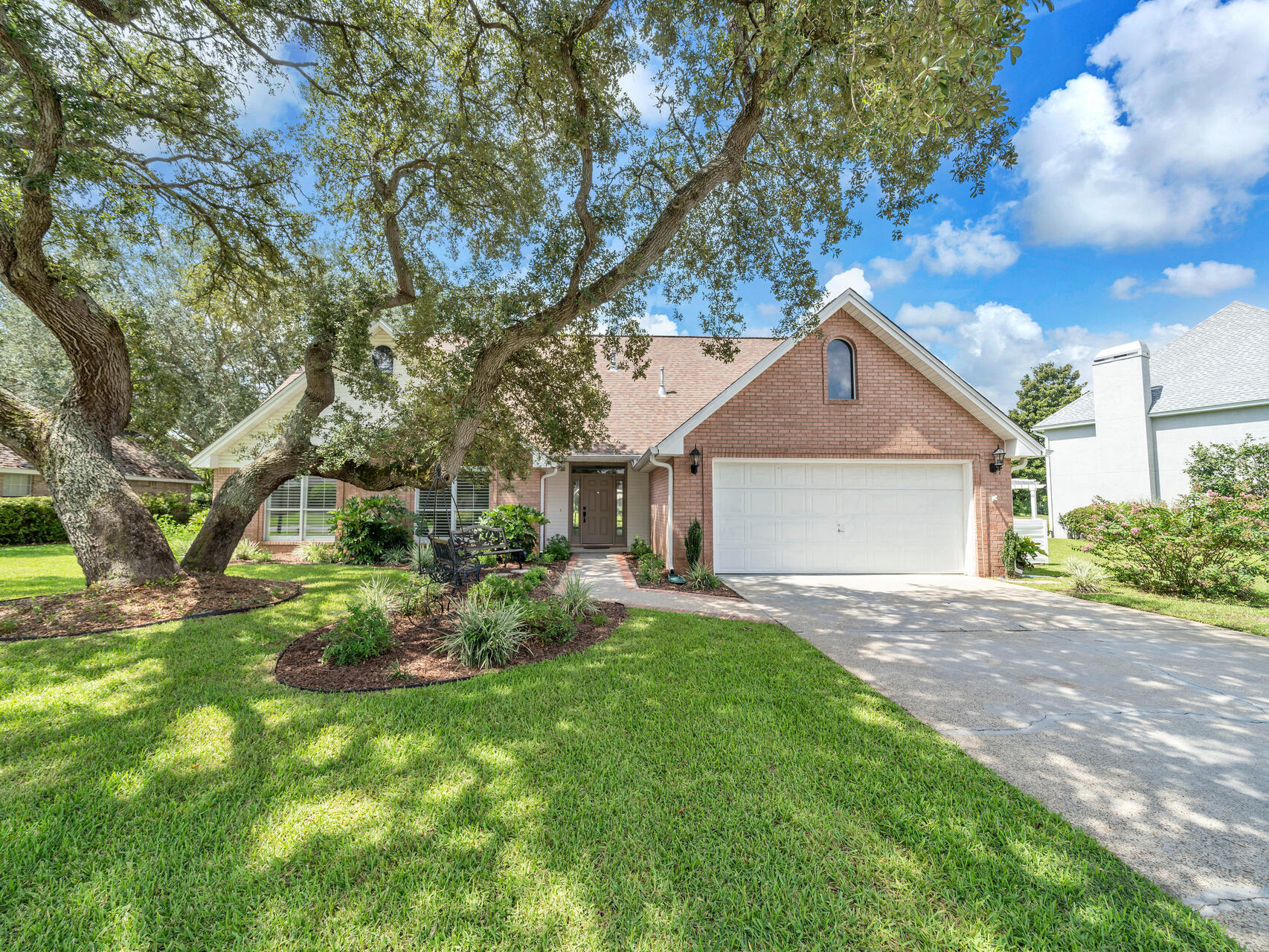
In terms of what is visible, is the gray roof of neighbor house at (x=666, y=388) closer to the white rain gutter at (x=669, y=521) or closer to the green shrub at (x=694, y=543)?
the white rain gutter at (x=669, y=521)

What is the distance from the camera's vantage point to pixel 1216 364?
57.4ft

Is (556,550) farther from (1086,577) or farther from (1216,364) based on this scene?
(1216,364)

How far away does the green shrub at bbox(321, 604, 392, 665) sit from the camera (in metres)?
4.89

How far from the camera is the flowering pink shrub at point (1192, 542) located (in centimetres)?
789

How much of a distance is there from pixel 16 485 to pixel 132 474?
12.5 feet

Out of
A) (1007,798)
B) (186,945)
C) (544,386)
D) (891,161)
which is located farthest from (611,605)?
(891,161)

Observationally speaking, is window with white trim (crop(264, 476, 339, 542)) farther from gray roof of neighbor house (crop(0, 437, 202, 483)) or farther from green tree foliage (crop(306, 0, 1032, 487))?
gray roof of neighbor house (crop(0, 437, 202, 483))

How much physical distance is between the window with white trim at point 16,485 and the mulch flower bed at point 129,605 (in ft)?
57.9

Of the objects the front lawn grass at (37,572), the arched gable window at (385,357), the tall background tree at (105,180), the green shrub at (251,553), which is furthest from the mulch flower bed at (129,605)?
the arched gable window at (385,357)

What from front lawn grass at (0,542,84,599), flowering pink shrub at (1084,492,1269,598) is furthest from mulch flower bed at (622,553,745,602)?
front lawn grass at (0,542,84,599)

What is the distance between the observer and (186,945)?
1.90 meters

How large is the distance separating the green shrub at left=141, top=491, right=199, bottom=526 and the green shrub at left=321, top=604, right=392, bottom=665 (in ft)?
58.4

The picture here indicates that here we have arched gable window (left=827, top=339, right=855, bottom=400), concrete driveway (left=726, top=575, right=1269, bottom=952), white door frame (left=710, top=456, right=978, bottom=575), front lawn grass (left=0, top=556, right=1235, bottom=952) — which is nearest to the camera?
front lawn grass (left=0, top=556, right=1235, bottom=952)

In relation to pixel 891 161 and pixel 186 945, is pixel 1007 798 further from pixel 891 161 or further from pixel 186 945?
pixel 891 161
